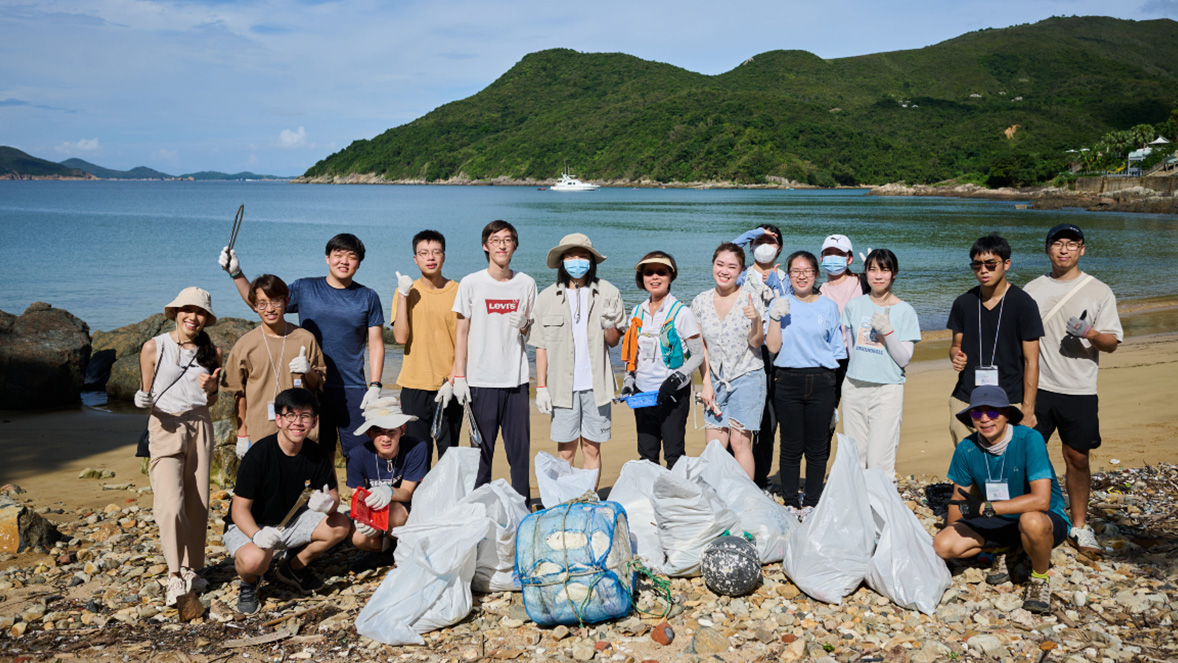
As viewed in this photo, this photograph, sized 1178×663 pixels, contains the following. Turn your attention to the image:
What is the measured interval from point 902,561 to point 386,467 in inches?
111

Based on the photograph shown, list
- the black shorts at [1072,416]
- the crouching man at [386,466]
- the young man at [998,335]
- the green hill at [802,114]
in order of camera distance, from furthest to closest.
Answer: the green hill at [802,114], the black shorts at [1072,416], the young man at [998,335], the crouching man at [386,466]

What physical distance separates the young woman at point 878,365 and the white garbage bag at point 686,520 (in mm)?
1215

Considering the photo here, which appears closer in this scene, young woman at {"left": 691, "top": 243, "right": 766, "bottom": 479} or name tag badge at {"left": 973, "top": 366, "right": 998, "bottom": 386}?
name tag badge at {"left": 973, "top": 366, "right": 998, "bottom": 386}

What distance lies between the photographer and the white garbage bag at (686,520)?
3.97 meters

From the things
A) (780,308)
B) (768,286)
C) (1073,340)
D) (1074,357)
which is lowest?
(1074,357)

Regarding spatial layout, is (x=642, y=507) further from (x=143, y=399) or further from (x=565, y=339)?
(x=143, y=399)

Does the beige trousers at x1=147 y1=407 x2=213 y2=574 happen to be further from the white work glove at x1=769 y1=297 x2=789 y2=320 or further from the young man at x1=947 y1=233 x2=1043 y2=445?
the young man at x1=947 y1=233 x2=1043 y2=445

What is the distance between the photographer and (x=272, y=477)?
4.10m

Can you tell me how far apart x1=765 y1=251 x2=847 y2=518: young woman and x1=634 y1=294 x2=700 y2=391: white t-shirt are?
20.0 inches

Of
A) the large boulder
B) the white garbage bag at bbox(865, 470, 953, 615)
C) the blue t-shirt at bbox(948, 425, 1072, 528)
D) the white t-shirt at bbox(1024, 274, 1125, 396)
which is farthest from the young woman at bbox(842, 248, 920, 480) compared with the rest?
the large boulder

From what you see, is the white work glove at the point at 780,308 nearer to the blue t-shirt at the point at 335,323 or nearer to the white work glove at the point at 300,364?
the blue t-shirt at the point at 335,323

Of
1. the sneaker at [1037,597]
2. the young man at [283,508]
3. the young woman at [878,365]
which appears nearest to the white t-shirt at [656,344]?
the young woman at [878,365]

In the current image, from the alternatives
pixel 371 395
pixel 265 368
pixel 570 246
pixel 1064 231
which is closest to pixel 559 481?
pixel 371 395

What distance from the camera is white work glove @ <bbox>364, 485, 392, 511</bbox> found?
161 inches
